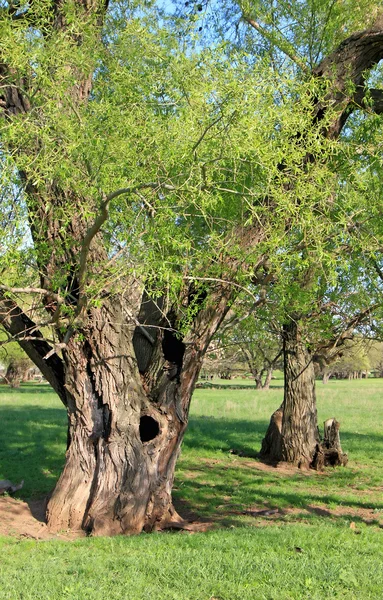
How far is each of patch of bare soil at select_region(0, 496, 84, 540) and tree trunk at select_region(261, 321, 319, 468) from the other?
6.59m

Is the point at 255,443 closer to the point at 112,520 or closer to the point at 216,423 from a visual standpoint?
the point at 216,423

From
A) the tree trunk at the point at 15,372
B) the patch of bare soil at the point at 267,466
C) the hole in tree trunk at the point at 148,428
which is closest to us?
the hole in tree trunk at the point at 148,428

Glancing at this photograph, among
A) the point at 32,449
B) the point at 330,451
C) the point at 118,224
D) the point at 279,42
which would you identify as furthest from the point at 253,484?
the point at 279,42

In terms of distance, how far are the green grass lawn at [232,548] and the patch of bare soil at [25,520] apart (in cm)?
48

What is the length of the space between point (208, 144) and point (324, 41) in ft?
22.2

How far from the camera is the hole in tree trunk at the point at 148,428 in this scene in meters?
9.20

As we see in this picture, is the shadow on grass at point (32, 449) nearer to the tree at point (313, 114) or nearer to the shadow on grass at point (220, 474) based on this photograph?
the shadow on grass at point (220, 474)

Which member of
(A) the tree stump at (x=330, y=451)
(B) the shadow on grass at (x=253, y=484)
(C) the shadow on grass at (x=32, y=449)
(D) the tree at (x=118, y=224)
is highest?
(D) the tree at (x=118, y=224)

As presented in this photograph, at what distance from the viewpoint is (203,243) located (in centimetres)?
774

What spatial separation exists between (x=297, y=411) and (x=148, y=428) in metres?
6.31

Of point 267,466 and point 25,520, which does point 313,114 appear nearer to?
point 25,520

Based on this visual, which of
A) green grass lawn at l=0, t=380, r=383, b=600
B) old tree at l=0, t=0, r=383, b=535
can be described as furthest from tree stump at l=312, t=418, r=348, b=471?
old tree at l=0, t=0, r=383, b=535

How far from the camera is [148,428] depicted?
30.7ft

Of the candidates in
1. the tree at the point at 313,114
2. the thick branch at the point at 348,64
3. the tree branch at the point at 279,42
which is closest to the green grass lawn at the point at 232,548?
the tree at the point at 313,114
